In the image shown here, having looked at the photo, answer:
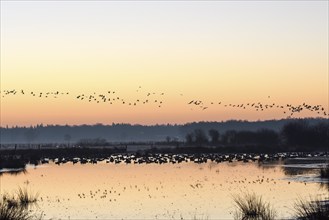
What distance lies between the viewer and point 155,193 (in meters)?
44.2

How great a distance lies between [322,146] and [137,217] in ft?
376

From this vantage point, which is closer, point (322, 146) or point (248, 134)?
point (322, 146)

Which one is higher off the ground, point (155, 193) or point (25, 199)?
point (25, 199)

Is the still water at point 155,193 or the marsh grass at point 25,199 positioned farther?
the marsh grass at point 25,199

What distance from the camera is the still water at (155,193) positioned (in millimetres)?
33656

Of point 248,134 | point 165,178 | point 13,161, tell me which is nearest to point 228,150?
point 248,134

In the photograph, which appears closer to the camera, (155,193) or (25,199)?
(25,199)

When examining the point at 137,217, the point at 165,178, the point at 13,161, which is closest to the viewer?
the point at 137,217

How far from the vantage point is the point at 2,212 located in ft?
71.5

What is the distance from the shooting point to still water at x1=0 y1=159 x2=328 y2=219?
33.7m

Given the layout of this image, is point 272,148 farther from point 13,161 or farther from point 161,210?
point 161,210

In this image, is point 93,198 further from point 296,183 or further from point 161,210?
point 296,183

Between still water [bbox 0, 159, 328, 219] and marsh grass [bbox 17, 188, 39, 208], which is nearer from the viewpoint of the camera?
still water [bbox 0, 159, 328, 219]

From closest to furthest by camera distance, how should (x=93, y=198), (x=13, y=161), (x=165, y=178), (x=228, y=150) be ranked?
(x=93, y=198)
(x=165, y=178)
(x=13, y=161)
(x=228, y=150)
